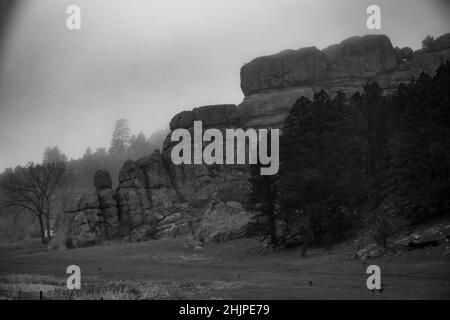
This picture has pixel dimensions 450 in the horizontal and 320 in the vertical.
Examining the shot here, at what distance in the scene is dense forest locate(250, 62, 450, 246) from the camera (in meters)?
33.4

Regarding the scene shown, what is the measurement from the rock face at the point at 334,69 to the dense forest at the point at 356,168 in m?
42.7

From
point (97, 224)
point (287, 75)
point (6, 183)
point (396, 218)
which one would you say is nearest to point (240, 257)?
point (396, 218)

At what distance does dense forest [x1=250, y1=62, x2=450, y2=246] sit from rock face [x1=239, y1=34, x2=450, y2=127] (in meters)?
42.7

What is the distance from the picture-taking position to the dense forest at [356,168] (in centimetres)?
3344

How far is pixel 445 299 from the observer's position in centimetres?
1638

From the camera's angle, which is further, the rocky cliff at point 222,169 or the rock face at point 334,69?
the rock face at point 334,69

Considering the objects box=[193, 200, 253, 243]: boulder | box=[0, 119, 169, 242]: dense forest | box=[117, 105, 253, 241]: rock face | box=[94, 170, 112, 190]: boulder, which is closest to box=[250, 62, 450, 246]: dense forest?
box=[193, 200, 253, 243]: boulder

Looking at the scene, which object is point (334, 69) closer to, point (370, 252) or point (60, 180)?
point (60, 180)

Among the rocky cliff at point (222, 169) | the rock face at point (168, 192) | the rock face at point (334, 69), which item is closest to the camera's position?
the rocky cliff at point (222, 169)

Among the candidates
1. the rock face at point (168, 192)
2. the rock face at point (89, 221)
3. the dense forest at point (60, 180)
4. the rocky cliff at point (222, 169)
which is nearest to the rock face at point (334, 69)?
the rocky cliff at point (222, 169)

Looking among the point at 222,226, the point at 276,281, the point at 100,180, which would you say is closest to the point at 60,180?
the point at 100,180

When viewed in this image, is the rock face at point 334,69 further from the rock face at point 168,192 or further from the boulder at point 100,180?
the boulder at point 100,180
